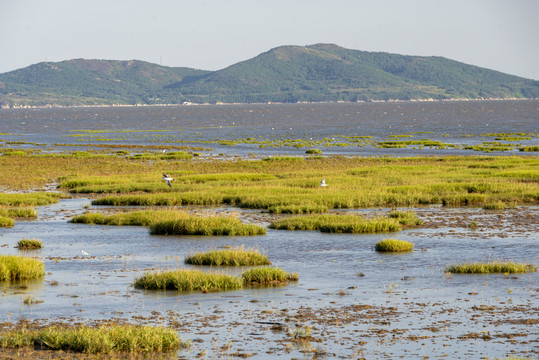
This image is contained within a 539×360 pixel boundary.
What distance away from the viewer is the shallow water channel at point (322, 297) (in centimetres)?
1741

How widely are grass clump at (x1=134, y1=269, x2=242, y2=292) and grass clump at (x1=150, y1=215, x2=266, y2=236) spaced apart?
11106 mm

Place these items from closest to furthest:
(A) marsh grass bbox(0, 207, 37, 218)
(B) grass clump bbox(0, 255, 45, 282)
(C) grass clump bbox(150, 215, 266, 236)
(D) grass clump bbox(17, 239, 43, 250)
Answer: (B) grass clump bbox(0, 255, 45, 282)
(D) grass clump bbox(17, 239, 43, 250)
(C) grass clump bbox(150, 215, 266, 236)
(A) marsh grass bbox(0, 207, 37, 218)

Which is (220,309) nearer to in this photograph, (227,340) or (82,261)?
(227,340)

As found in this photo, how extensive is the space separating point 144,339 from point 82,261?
12749mm

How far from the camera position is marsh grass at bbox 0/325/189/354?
649 inches

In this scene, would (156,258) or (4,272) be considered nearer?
(4,272)

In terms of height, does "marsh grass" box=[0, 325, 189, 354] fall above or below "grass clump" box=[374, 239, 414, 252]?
below

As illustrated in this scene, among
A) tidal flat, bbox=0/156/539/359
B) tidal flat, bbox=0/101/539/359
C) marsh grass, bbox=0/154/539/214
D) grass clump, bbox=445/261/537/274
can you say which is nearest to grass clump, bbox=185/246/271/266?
tidal flat, bbox=0/101/539/359

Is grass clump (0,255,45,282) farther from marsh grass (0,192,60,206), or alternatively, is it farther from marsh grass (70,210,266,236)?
marsh grass (0,192,60,206)

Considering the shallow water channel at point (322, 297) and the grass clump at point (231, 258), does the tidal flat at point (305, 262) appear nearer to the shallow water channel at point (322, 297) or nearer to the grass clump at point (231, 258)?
the shallow water channel at point (322, 297)

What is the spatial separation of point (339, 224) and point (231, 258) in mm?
9651

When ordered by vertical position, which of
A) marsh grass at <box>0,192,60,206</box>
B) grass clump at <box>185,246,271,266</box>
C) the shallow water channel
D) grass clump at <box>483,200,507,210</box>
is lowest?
the shallow water channel

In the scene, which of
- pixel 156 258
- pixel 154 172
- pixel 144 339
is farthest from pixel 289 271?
pixel 154 172

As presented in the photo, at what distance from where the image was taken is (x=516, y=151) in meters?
90.0
